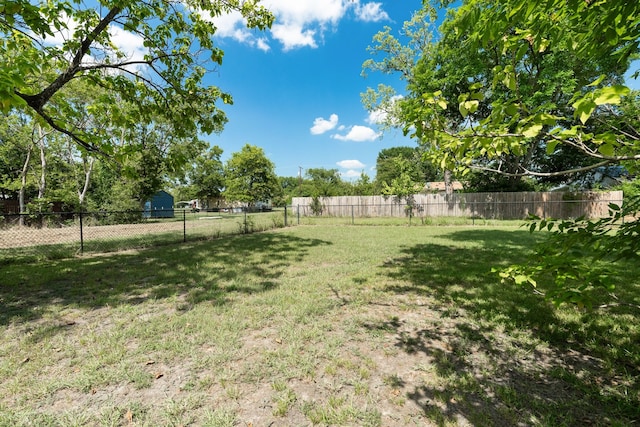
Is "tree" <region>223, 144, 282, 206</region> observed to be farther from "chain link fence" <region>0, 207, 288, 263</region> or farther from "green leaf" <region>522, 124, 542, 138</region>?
"green leaf" <region>522, 124, 542, 138</region>

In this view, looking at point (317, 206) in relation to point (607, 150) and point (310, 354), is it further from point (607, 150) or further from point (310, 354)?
point (607, 150)

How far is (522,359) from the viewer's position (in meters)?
2.78

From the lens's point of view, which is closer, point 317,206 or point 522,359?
point 522,359

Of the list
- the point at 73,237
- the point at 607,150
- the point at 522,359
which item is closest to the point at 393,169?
the point at 73,237

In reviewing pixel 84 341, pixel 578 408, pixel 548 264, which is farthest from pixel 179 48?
pixel 578 408

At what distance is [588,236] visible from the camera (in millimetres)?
1796

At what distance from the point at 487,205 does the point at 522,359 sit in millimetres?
21662

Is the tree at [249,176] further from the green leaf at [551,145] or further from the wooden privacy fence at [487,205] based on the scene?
the green leaf at [551,145]

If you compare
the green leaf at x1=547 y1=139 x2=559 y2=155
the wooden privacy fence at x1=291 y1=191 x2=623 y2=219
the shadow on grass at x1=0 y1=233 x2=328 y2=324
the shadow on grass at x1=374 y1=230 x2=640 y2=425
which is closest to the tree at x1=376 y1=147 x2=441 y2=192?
the wooden privacy fence at x1=291 y1=191 x2=623 y2=219

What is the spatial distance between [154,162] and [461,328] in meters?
24.3

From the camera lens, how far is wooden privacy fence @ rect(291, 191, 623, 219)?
19016 millimetres

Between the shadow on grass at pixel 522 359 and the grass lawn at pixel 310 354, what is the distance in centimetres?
2

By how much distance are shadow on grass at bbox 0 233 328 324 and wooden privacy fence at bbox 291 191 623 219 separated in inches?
383

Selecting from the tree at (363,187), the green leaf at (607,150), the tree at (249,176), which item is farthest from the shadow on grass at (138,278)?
the tree at (249,176)
